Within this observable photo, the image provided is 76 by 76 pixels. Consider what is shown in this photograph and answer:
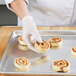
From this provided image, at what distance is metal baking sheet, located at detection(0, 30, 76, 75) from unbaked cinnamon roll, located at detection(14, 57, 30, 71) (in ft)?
0.08

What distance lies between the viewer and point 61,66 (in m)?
1.37

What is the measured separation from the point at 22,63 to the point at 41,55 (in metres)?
0.18

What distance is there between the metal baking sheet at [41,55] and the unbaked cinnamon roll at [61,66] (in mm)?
27

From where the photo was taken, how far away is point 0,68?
134 centimetres

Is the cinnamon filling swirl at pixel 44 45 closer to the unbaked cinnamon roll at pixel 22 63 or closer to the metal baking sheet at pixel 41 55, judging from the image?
the metal baking sheet at pixel 41 55

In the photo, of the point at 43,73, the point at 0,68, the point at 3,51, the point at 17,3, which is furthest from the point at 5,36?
the point at 43,73

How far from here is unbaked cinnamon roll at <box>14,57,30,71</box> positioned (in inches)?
53.5

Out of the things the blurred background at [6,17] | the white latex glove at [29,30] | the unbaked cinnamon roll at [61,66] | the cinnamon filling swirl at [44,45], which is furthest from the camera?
the blurred background at [6,17]

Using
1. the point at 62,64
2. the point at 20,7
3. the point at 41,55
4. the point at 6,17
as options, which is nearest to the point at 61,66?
the point at 62,64

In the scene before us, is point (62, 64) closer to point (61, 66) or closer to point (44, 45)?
point (61, 66)

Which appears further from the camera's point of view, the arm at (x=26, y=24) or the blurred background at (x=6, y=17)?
the blurred background at (x=6, y=17)

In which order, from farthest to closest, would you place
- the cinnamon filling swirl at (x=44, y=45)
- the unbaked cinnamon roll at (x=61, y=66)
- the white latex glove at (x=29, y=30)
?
the cinnamon filling swirl at (x=44, y=45) < the white latex glove at (x=29, y=30) < the unbaked cinnamon roll at (x=61, y=66)

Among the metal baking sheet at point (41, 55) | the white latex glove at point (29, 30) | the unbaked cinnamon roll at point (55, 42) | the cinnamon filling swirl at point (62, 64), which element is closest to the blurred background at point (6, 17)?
the metal baking sheet at point (41, 55)

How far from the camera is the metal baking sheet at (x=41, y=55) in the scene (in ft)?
4.45
